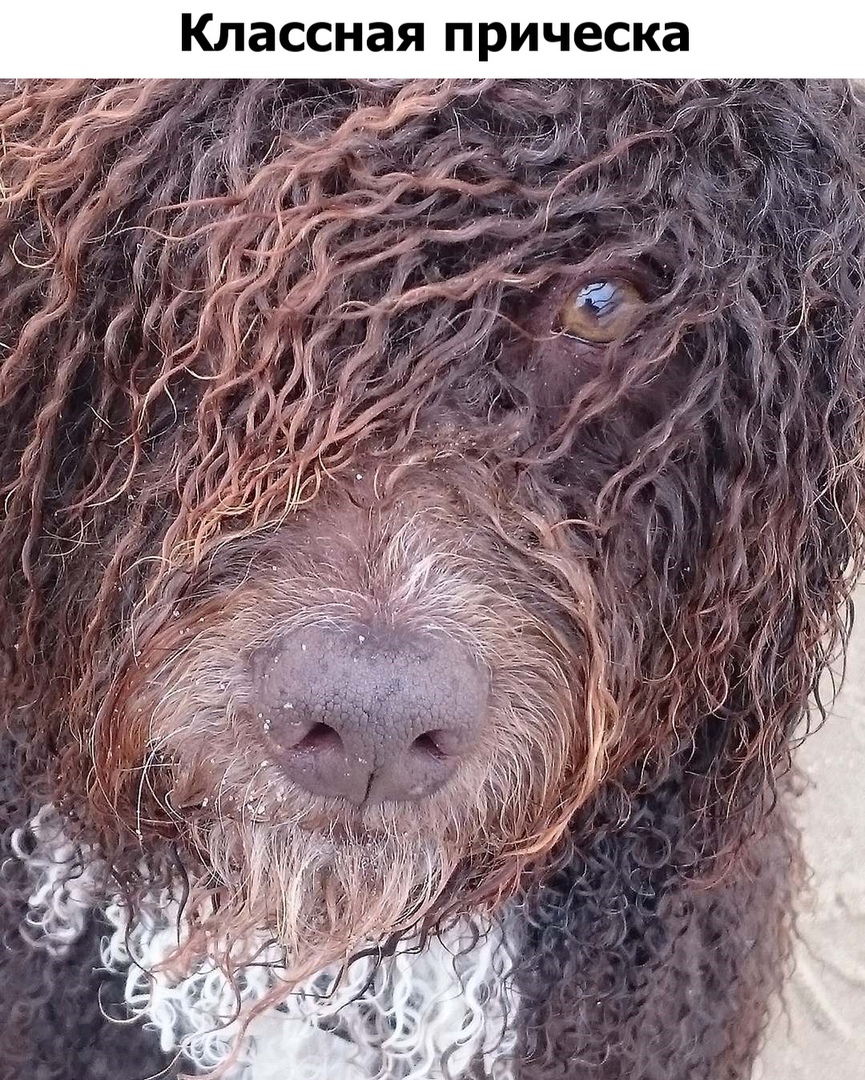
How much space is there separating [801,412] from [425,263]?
13.8 inches

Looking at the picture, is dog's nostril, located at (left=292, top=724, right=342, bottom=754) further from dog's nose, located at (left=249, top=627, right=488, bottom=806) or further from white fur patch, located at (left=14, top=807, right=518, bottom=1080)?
white fur patch, located at (left=14, top=807, right=518, bottom=1080)

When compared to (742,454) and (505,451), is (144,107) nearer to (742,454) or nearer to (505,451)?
(505,451)

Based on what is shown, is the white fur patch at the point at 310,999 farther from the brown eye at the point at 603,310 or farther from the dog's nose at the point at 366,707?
the brown eye at the point at 603,310

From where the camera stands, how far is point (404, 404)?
3.18 ft

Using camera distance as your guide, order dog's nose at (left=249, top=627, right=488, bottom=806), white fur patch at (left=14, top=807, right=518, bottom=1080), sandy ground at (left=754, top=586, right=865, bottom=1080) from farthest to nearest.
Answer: sandy ground at (left=754, top=586, right=865, bottom=1080) < white fur patch at (left=14, top=807, right=518, bottom=1080) < dog's nose at (left=249, top=627, right=488, bottom=806)

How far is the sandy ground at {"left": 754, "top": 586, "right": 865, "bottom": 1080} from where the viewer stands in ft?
6.89

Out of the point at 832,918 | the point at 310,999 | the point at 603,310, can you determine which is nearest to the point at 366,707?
the point at 603,310

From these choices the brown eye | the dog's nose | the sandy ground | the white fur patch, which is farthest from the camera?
the sandy ground

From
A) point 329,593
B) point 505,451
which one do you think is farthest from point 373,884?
point 505,451

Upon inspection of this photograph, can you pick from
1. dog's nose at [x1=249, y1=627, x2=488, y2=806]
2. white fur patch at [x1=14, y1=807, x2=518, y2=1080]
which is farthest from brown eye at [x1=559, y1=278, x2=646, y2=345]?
white fur patch at [x1=14, y1=807, x2=518, y2=1080]

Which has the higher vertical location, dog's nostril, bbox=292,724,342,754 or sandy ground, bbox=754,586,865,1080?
dog's nostril, bbox=292,724,342,754

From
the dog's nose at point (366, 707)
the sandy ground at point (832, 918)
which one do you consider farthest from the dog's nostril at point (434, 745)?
the sandy ground at point (832, 918)

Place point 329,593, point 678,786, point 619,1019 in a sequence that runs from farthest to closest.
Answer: point 619,1019 < point 678,786 < point 329,593

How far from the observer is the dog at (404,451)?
947mm
